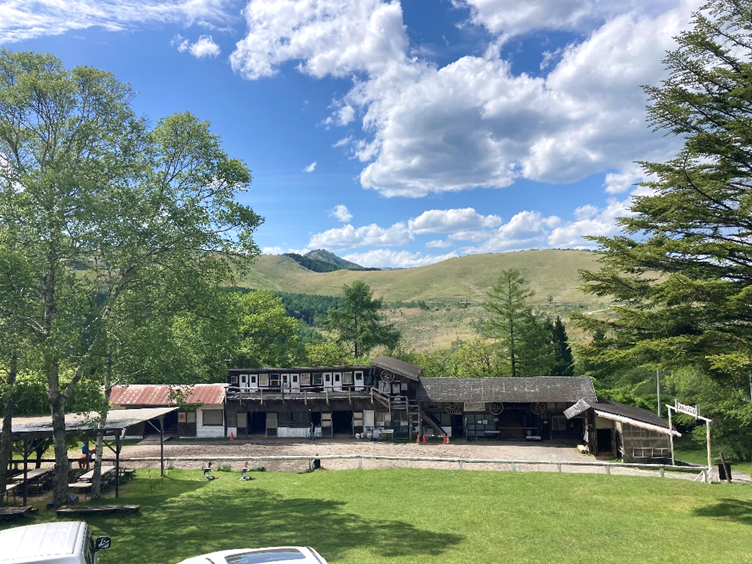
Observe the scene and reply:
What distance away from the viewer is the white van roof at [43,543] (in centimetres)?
719

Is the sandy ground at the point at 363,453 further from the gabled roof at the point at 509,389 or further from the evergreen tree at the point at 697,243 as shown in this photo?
the evergreen tree at the point at 697,243

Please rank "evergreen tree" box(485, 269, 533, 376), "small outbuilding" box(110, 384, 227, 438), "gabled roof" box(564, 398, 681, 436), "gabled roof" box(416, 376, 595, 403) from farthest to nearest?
"evergreen tree" box(485, 269, 533, 376)
"small outbuilding" box(110, 384, 227, 438)
"gabled roof" box(416, 376, 595, 403)
"gabled roof" box(564, 398, 681, 436)

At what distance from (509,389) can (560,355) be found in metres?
18.3

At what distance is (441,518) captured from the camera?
1689cm

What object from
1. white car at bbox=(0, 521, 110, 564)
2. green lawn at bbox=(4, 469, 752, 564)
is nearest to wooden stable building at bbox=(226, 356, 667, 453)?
green lawn at bbox=(4, 469, 752, 564)

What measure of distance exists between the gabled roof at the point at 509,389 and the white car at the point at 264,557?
1279 inches

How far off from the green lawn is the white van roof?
205 inches

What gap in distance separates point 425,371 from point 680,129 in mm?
43224

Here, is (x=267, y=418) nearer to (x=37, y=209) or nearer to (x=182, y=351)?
(x=182, y=351)

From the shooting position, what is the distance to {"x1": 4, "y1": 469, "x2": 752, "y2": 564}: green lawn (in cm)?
1342

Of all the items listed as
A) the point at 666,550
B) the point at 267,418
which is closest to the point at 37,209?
the point at 666,550

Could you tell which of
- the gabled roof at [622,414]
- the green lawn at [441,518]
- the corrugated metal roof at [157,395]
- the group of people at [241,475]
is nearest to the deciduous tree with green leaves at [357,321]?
the corrugated metal roof at [157,395]

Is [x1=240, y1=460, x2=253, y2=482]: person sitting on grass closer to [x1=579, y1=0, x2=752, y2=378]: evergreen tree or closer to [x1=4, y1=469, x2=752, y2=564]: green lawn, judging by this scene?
[x1=4, y1=469, x2=752, y2=564]: green lawn

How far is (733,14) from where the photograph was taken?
51.4 ft
